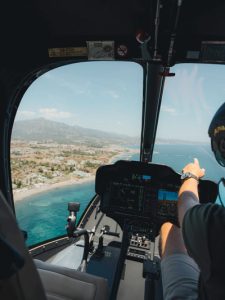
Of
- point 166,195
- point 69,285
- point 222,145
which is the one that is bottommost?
point 69,285

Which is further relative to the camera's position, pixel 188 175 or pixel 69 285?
pixel 188 175

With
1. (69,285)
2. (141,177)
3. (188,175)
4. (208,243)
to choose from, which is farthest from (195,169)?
(69,285)

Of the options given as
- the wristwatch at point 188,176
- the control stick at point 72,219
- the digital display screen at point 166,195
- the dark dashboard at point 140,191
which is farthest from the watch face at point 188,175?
the control stick at point 72,219

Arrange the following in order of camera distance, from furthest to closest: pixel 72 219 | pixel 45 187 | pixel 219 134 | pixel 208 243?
pixel 45 187, pixel 72 219, pixel 219 134, pixel 208 243

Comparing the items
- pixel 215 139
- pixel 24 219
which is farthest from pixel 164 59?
pixel 24 219

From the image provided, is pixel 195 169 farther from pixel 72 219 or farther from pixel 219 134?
pixel 72 219

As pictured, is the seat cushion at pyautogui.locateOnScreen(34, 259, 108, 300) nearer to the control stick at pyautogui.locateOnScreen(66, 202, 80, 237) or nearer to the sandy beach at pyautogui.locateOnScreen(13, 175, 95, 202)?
the control stick at pyautogui.locateOnScreen(66, 202, 80, 237)

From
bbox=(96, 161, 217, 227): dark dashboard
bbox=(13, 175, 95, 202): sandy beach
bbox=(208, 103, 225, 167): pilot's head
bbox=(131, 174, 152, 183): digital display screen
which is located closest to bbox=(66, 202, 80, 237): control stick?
bbox=(96, 161, 217, 227): dark dashboard

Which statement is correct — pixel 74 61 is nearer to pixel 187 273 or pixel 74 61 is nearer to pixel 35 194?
pixel 187 273
